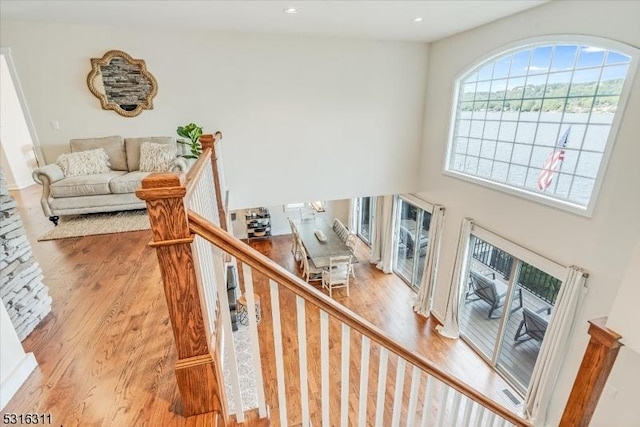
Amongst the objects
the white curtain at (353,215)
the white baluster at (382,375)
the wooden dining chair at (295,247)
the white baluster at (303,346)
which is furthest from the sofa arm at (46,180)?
the white curtain at (353,215)

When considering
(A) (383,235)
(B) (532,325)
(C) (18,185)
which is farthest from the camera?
(A) (383,235)

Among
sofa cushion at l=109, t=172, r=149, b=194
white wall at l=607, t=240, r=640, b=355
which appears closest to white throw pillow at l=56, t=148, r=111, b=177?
sofa cushion at l=109, t=172, r=149, b=194

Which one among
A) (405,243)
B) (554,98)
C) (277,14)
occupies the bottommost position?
(405,243)

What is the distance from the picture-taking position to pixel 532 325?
3875mm

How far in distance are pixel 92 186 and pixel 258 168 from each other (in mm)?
2172

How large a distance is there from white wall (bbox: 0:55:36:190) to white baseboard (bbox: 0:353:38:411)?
5.87 metres

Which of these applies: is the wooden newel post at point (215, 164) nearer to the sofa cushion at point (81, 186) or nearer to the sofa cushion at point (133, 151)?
the sofa cushion at point (81, 186)

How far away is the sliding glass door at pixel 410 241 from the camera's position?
590 centimetres

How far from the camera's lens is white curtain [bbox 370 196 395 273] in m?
6.63

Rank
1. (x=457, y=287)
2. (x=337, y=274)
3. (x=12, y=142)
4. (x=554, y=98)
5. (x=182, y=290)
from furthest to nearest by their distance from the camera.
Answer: (x=337, y=274)
(x=12, y=142)
(x=457, y=287)
(x=554, y=98)
(x=182, y=290)

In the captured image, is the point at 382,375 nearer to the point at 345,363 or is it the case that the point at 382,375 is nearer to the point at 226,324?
the point at 345,363

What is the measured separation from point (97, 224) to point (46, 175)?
0.83m

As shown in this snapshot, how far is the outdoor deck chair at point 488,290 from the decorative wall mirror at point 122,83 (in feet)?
18.1

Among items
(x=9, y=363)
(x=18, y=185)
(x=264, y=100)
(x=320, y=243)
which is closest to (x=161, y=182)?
(x=9, y=363)
